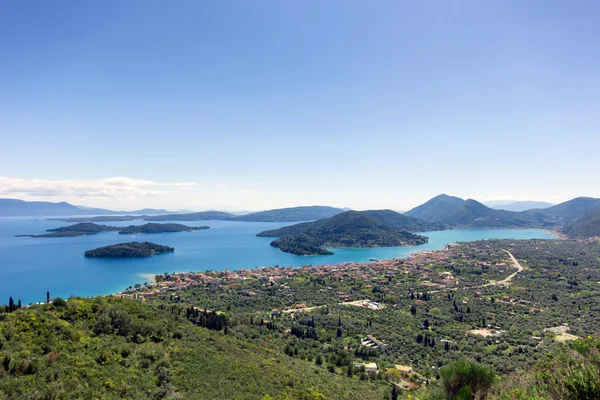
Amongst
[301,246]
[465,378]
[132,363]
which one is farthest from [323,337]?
[301,246]

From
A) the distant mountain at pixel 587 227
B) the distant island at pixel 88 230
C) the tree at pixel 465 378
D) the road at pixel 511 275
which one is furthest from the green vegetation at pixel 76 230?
the distant mountain at pixel 587 227

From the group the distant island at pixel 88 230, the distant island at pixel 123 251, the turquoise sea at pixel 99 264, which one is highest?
the distant island at pixel 88 230

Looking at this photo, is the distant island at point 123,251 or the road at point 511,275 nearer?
the road at point 511,275

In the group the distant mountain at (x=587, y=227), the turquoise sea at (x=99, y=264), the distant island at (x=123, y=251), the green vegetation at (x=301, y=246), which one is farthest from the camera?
the distant mountain at (x=587, y=227)

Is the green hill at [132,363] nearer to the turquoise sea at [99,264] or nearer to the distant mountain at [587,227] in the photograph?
the turquoise sea at [99,264]

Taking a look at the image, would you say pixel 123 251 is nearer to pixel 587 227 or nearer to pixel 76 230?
pixel 76 230

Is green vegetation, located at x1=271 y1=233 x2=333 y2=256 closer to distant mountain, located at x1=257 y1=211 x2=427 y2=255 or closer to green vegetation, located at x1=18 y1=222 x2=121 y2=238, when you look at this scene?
distant mountain, located at x1=257 y1=211 x2=427 y2=255

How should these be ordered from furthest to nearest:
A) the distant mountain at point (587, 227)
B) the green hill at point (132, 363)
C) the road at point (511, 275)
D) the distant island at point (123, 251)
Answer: the distant mountain at point (587, 227), the distant island at point (123, 251), the road at point (511, 275), the green hill at point (132, 363)

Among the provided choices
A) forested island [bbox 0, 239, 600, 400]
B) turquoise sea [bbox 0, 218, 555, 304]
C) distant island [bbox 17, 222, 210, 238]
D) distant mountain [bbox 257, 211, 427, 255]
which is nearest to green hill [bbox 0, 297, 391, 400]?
forested island [bbox 0, 239, 600, 400]
